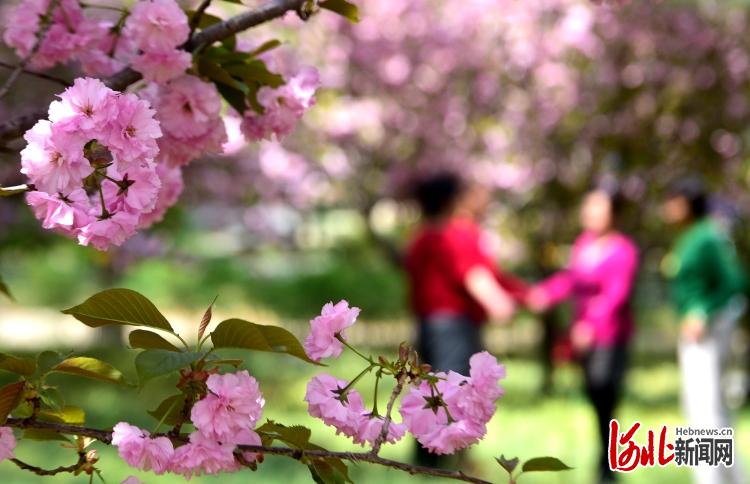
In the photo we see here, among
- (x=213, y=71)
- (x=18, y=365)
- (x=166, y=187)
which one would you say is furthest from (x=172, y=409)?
(x=213, y=71)

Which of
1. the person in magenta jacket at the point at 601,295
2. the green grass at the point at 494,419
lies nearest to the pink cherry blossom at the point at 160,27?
the person in magenta jacket at the point at 601,295

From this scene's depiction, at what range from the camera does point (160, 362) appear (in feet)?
4.42

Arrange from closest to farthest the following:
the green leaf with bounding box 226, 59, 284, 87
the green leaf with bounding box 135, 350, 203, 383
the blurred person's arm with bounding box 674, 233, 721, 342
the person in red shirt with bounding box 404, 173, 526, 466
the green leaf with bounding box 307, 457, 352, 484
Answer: the green leaf with bounding box 135, 350, 203, 383 < the green leaf with bounding box 307, 457, 352, 484 < the green leaf with bounding box 226, 59, 284, 87 < the blurred person's arm with bounding box 674, 233, 721, 342 < the person in red shirt with bounding box 404, 173, 526, 466

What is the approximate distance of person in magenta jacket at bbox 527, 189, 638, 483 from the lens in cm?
602

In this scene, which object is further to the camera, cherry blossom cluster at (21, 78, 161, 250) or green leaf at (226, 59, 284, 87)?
green leaf at (226, 59, 284, 87)

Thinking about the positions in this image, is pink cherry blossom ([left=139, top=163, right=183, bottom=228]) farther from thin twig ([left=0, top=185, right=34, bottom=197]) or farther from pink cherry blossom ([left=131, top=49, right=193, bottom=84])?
thin twig ([left=0, top=185, right=34, bottom=197])

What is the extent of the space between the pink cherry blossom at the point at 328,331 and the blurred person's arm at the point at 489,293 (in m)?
4.23

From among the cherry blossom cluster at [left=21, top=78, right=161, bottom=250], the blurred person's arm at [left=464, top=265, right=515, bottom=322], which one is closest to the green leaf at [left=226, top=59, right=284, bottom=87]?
the cherry blossom cluster at [left=21, top=78, right=161, bottom=250]

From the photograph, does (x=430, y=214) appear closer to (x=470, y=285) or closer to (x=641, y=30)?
(x=470, y=285)

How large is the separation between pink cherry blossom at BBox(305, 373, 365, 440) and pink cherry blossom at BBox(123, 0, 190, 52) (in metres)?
0.66

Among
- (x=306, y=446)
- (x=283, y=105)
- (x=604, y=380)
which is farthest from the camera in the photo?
(x=604, y=380)

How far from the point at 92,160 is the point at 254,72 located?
64cm

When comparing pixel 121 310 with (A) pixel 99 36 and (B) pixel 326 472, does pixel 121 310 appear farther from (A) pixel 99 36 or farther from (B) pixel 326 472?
(A) pixel 99 36

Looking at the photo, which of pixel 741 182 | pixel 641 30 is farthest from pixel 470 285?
pixel 741 182
